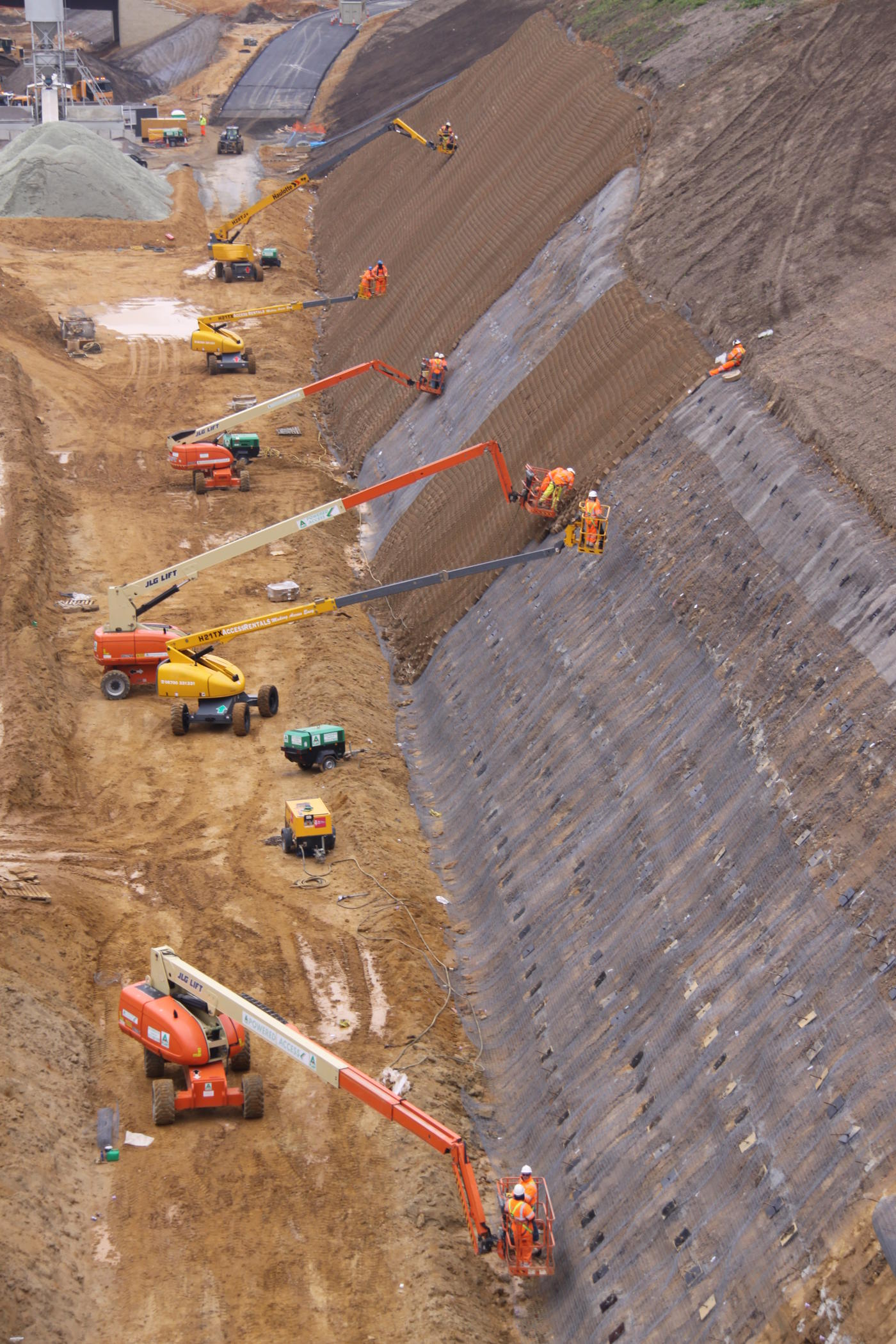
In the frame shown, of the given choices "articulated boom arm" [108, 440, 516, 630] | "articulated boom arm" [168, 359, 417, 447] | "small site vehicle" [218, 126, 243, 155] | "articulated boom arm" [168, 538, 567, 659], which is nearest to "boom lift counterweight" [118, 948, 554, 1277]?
"articulated boom arm" [168, 538, 567, 659]

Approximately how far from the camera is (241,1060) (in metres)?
19.0

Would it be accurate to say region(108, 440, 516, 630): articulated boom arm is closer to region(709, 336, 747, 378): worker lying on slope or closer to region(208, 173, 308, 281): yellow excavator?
region(709, 336, 747, 378): worker lying on slope

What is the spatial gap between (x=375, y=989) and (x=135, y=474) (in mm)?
23476

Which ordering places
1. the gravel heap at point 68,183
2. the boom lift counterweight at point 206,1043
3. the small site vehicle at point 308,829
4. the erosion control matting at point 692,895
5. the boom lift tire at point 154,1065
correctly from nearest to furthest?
the erosion control matting at point 692,895, the boom lift counterweight at point 206,1043, the boom lift tire at point 154,1065, the small site vehicle at point 308,829, the gravel heap at point 68,183

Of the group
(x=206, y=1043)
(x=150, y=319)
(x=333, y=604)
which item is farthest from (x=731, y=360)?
(x=150, y=319)

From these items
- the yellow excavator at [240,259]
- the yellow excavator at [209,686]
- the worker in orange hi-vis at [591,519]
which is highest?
the worker in orange hi-vis at [591,519]

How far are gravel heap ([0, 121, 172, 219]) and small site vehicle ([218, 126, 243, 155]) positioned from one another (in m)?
11.8

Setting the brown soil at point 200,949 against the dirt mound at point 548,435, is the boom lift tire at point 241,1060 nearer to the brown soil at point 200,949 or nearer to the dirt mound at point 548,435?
the brown soil at point 200,949

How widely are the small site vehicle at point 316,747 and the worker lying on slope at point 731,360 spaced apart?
10.1 metres

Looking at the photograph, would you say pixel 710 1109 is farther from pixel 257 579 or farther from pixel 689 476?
pixel 257 579

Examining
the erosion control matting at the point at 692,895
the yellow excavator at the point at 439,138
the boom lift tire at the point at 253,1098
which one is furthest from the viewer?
the yellow excavator at the point at 439,138

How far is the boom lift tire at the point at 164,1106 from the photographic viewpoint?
1806cm

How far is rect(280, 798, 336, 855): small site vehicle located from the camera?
2380 cm

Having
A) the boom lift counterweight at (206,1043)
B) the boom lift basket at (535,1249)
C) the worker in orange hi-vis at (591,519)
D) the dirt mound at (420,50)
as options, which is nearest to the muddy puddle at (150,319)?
the dirt mound at (420,50)
